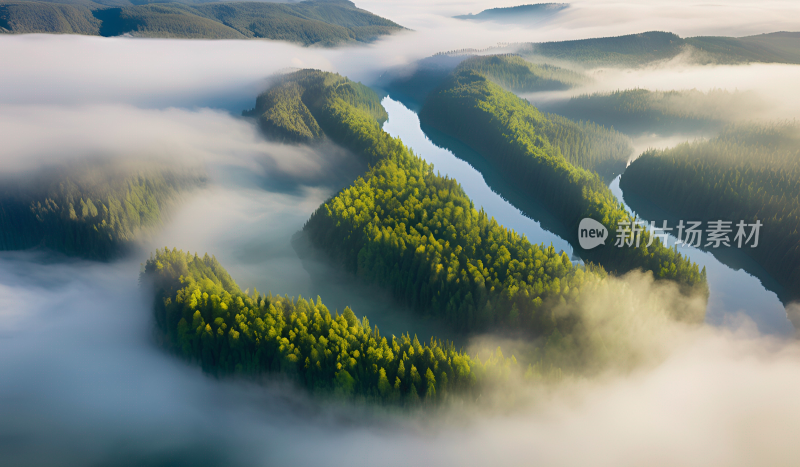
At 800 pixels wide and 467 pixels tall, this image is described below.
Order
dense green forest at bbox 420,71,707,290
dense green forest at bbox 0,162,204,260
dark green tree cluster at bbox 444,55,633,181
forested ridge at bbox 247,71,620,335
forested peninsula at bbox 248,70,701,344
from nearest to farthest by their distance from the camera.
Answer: forested peninsula at bbox 248,70,701,344 → forested ridge at bbox 247,71,620,335 → dense green forest at bbox 420,71,707,290 → dense green forest at bbox 0,162,204,260 → dark green tree cluster at bbox 444,55,633,181

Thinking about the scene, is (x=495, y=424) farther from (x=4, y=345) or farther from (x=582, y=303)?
(x=4, y=345)

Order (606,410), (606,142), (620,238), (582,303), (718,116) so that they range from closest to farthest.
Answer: (606,410)
(582,303)
(620,238)
(606,142)
(718,116)

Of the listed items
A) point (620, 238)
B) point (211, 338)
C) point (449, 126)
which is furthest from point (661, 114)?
point (211, 338)

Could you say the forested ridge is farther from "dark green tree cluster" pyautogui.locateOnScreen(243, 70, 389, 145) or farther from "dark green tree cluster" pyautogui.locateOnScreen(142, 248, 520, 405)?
"dark green tree cluster" pyautogui.locateOnScreen(243, 70, 389, 145)

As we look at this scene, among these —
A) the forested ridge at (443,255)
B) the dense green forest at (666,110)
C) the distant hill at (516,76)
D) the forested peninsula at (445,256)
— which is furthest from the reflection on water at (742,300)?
the distant hill at (516,76)

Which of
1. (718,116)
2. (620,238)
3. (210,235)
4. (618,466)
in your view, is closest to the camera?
(618,466)

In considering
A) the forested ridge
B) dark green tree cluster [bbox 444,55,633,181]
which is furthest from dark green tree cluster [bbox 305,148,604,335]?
dark green tree cluster [bbox 444,55,633,181]

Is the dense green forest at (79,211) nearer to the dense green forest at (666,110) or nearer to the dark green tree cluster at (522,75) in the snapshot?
the dense green forest at (666,110)
